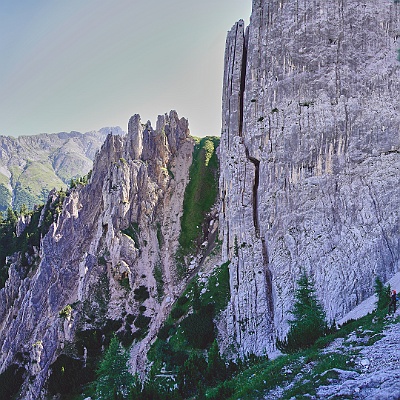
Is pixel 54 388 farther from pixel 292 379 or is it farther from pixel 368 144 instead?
pixel 368 144

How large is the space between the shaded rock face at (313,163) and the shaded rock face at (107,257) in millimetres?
26074

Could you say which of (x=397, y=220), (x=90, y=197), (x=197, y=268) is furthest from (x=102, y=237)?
(x=397, y=220)

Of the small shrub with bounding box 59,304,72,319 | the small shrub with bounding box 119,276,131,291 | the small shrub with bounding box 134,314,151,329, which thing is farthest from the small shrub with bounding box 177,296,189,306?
the small shrub with bounding box 59,304,72,319

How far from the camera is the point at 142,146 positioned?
10412cm

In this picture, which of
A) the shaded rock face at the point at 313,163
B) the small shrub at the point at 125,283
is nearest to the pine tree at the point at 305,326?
the shaded rock face at the point at 313,163

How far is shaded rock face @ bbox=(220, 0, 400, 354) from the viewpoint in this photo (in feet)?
158

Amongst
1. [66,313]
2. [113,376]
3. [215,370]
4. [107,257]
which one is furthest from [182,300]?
[215,370]

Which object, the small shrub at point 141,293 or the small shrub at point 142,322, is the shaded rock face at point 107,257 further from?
the small shrub at point 142,322

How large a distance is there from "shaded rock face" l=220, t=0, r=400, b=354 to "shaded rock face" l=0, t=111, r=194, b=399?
85.5ft

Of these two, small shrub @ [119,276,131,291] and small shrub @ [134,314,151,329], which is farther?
small shrub @ [119,276,131,291]

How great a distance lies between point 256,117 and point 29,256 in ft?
218

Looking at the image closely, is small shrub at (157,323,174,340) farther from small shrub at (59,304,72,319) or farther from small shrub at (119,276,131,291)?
small shrub at (59,304,72,319)

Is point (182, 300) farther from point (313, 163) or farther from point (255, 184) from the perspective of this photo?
point (313, 163)

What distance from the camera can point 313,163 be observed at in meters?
55.6
